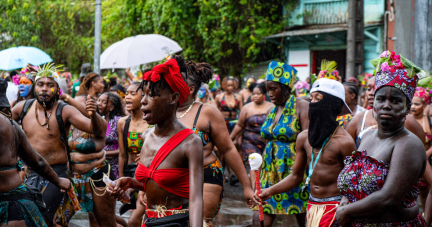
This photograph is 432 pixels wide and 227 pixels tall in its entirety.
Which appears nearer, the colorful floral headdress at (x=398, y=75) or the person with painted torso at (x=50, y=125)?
the colorful floral headdress at (x=398, y=75)

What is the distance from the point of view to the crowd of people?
128 inches

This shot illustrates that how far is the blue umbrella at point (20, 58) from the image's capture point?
455 inches

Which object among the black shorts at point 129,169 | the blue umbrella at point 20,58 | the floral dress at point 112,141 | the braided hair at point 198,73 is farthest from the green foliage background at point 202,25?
the braided hair at point 198,73

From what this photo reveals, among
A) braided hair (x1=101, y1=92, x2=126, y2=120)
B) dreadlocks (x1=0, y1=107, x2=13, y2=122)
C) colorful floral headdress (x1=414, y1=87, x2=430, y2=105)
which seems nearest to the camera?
dreadlocks (x1=0, y1=107, x2=13, y2=122)

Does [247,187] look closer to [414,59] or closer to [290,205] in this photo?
[290,205]

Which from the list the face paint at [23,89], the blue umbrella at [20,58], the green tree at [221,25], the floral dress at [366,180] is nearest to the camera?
the floral dress at [366,180]

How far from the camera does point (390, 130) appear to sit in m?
3.30

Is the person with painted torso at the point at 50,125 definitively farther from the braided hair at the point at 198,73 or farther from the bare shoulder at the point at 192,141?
the bare shoulder at the point at 192,141

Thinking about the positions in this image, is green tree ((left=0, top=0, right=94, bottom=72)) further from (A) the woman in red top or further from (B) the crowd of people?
(A) the woman in red top

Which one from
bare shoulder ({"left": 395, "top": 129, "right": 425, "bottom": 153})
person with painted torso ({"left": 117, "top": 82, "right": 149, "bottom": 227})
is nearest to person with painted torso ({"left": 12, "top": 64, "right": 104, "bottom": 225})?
person with painted torso ({"left": 117, "top": 82, "right": 149, "bottom": 227})

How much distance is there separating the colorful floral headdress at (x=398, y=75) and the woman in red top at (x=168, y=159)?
1355 mm

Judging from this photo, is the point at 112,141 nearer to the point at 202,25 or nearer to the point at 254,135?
the point at 254,135

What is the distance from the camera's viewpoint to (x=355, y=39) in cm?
1451

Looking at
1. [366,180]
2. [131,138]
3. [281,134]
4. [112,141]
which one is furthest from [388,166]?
[112,141]
